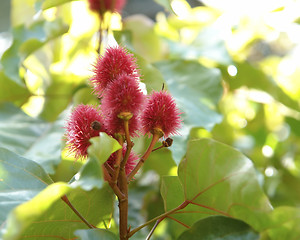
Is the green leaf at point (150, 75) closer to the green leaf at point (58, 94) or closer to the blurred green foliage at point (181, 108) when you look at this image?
the blurred green foliage at point (181, 108)

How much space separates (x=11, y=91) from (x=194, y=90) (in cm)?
45

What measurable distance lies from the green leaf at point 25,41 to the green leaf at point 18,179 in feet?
1.18

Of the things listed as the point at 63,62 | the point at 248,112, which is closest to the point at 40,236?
the point at 63,62

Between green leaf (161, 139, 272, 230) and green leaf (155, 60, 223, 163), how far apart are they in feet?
0.60

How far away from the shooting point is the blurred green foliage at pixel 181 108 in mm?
414

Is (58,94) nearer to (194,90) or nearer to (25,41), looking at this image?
(25,41)

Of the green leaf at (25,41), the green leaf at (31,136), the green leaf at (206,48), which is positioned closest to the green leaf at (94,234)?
the green leaf at (31,136)

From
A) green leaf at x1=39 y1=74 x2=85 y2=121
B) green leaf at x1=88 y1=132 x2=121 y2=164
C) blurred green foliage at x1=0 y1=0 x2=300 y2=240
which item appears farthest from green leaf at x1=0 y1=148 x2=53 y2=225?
green leaf at x1=39 y1=74 x2=85 y2=121

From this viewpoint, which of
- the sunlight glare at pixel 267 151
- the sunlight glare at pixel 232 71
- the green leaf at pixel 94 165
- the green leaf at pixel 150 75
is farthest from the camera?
the sunlight glare at pixel 267 151

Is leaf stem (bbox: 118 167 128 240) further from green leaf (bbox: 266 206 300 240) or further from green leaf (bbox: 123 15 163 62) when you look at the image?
green leaf (bbox: 123 15 163 62)

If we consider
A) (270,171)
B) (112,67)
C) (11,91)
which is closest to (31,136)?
(11,91)

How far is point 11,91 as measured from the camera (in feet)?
3.02

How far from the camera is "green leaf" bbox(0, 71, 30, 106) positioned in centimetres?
90

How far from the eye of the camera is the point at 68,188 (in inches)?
13.8
